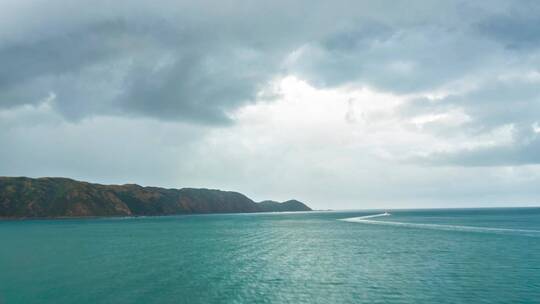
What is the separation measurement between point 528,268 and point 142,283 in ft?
203

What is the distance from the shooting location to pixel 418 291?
48.8m

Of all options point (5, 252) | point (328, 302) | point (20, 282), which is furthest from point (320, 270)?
point (5, 252)

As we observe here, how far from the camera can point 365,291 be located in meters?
49.3

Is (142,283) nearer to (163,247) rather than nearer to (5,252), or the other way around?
(163,247)

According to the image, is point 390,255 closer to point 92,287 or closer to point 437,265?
point 437,265

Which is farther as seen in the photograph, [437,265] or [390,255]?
[390,255]

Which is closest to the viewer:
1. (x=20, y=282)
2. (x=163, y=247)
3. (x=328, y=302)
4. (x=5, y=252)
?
(x=328, y=302)

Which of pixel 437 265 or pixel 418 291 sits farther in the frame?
pixel 437 265

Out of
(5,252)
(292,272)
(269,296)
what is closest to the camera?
(269,296)

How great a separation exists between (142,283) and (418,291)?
3859 centimetres

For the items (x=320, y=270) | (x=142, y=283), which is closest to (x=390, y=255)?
(x=320, y=270)

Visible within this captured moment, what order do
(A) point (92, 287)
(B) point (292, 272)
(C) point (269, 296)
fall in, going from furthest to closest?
A: (B) point (292, 272) < (A) point (92, 287) < (C) point (269, 296)

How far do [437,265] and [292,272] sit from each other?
25.8 metres

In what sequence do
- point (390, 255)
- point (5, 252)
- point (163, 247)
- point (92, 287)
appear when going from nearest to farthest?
point (92, 287) < point (390, 255) < point (5, 252) < point (163, 247)
